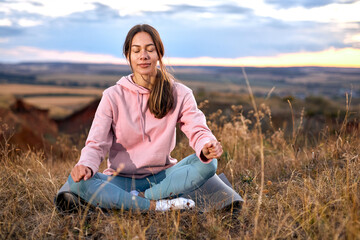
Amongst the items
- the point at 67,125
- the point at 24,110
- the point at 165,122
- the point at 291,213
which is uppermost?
the point at 165,122

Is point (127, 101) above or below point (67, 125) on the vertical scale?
above

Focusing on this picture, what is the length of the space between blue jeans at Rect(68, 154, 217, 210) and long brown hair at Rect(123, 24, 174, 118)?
0.52m

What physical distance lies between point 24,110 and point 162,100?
50.1ft

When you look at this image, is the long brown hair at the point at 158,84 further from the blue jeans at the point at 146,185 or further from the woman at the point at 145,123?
the blue jeans at the point at 146,185

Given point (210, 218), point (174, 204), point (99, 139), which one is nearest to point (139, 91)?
point (99, 139)

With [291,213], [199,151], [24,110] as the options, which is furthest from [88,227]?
[24,110]

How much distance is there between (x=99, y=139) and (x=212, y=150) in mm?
985

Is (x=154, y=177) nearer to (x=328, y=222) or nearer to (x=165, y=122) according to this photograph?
(x=165, y=122)

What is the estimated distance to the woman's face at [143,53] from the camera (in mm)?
3049

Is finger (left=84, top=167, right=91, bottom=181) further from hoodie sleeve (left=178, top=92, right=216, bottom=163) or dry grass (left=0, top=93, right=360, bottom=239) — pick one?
hoodie sleeve (left=178, top=92, right=216, bottom=163)

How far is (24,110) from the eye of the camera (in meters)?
16.4

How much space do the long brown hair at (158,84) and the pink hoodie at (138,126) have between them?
9 centimetres

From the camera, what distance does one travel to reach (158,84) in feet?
10.1

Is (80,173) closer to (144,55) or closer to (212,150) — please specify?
(212,150)
